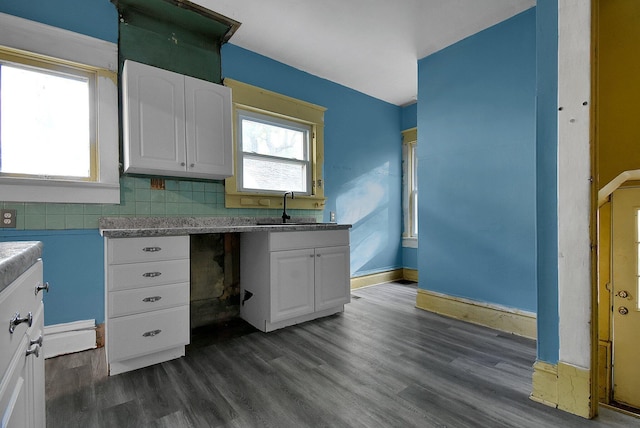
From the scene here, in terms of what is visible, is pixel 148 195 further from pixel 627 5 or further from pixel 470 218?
pixel 627 5

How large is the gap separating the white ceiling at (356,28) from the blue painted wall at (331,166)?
0.79ft

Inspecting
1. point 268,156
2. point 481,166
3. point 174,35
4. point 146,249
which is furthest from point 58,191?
point 481,166

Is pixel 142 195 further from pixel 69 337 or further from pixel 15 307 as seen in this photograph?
pixel 15 307

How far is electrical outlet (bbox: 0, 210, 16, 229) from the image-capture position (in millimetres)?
1936

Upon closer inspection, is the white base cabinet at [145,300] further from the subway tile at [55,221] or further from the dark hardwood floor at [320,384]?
the subway tile at [55,221]

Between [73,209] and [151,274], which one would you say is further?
[73,209]

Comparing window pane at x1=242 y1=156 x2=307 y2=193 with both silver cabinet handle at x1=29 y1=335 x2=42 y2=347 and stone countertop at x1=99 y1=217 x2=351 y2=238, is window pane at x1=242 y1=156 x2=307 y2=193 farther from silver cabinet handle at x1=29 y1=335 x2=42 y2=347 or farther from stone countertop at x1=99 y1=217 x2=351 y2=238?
silver cabinet handle at x1=29 y1=335 x2=42 y2=347

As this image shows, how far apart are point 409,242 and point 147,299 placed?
3.67 metres

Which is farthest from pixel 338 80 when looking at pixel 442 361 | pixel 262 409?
pixel 262 409

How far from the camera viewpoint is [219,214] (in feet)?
9.24

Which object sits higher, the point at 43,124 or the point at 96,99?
the point at 96,99

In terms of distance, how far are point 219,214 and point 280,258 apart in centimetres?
79

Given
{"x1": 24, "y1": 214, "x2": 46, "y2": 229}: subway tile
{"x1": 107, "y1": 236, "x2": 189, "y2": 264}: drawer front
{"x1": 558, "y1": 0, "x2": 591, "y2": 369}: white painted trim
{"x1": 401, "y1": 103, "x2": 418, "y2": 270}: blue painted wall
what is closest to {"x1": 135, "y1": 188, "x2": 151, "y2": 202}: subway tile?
{"x1": 24, "y1": 214, "x2": 46, "y2": 229}: subway tile

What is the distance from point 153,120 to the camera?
225cm
